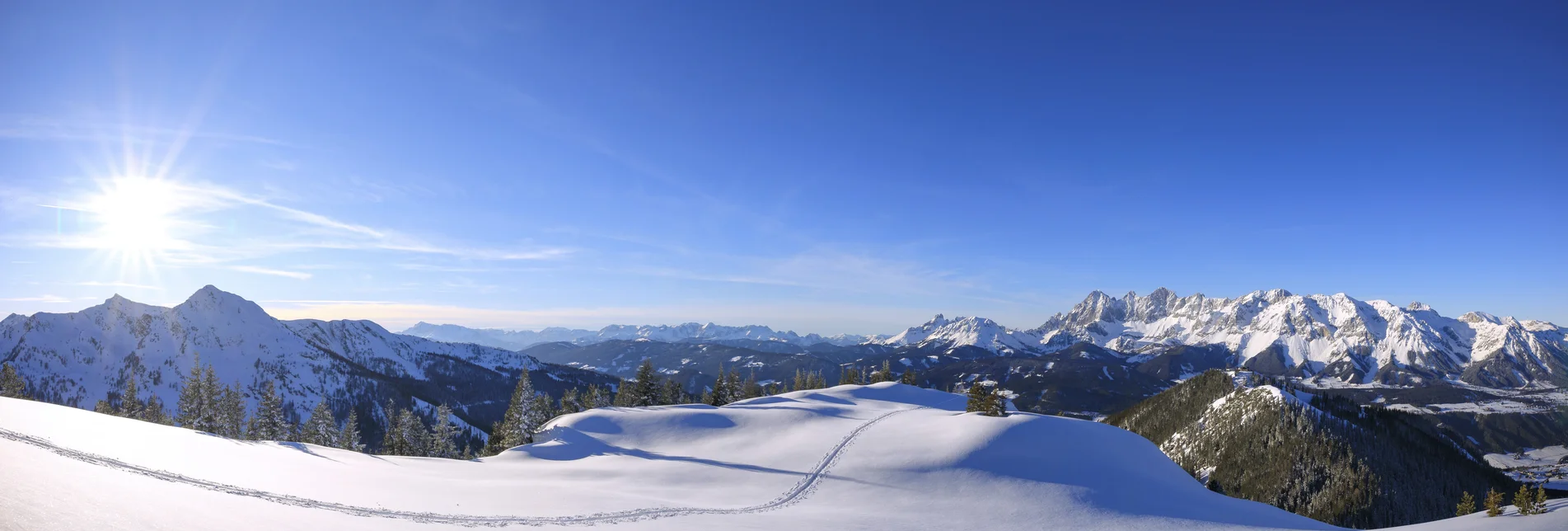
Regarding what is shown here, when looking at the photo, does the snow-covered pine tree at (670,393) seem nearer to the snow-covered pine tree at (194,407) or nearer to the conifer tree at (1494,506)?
the snow-covered pine tree at (194,407)

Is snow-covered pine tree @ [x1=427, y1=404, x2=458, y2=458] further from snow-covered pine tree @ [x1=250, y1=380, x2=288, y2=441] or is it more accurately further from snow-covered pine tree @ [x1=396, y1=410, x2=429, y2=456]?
snow-covered pine tree @ [x1=250, y1=380, x2=288, y2=441]

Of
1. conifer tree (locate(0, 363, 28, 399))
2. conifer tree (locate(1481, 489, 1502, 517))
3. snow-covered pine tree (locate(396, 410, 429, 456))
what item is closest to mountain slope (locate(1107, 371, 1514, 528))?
conifer tree (locate(1481, 489, 1502, 517))

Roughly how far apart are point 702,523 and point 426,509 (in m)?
10.7

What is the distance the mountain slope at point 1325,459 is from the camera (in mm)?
109625

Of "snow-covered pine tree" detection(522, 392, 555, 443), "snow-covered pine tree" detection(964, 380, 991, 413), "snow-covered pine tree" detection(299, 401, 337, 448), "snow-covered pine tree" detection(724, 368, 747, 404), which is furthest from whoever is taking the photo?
"snow-covered pine tree" detection(724, 368, 747, 404)

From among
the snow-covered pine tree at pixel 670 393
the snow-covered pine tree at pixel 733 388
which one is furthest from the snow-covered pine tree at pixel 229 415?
the snow-covered pine tree at pixel 733 388

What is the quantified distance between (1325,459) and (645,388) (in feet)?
444

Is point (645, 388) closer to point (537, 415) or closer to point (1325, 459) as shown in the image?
point (537, 415)

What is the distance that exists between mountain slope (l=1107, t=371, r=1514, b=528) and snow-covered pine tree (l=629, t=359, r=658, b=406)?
10121cm

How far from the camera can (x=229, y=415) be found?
59.2 metres

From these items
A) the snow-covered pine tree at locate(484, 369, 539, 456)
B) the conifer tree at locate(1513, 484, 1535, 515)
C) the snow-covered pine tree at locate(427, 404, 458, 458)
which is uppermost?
the conifer tree at locate(1513, 484, 1535, 515)

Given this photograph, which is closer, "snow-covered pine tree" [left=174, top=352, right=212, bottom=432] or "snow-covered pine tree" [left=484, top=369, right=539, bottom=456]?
→ "snow-covered pine tree" [left=484, top=369, right=539, bottom=456]

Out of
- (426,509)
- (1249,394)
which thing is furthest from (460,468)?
(1249,394)

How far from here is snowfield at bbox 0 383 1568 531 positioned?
1562 centimetres
